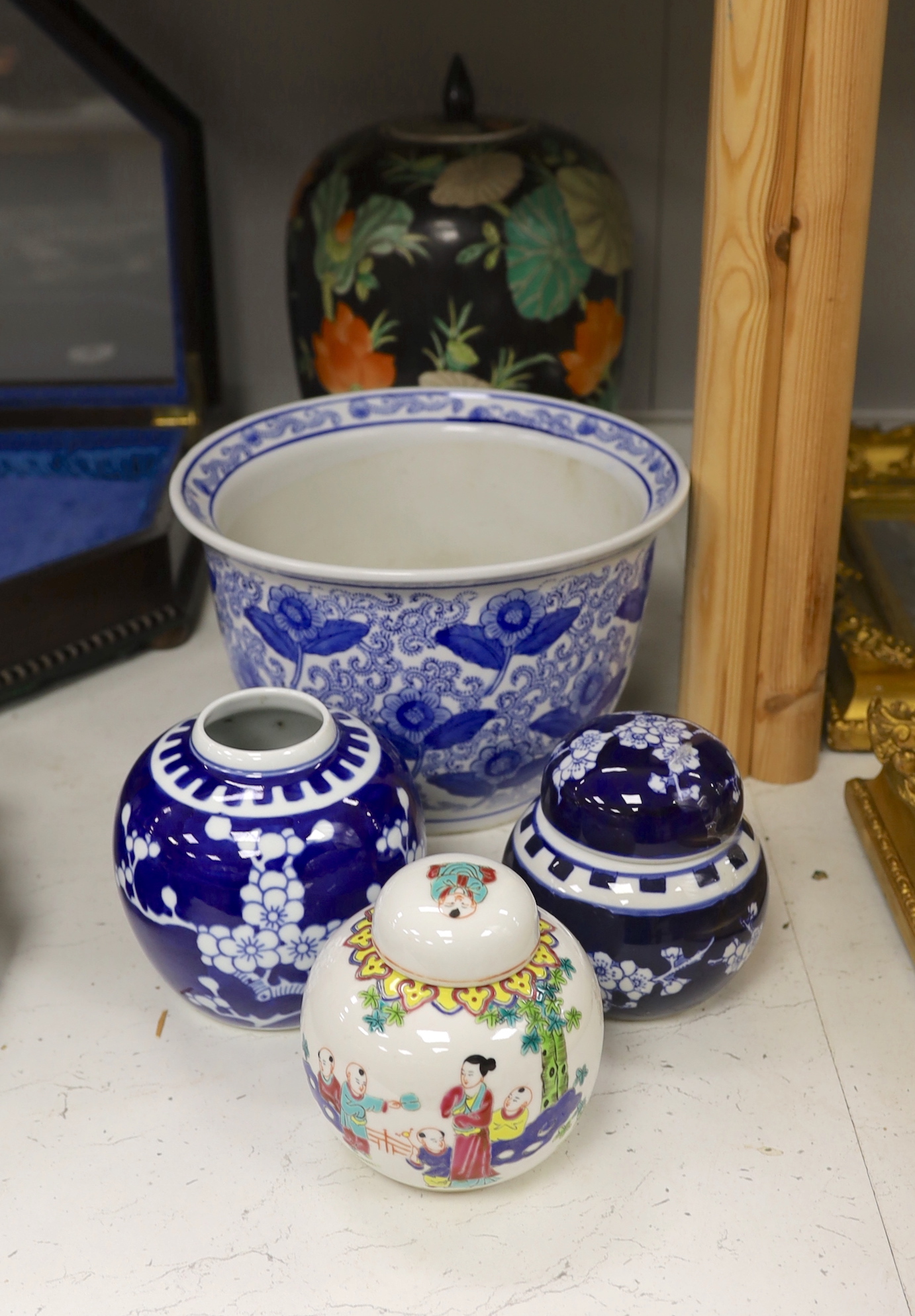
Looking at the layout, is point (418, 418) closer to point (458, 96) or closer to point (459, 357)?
point (459, 357)

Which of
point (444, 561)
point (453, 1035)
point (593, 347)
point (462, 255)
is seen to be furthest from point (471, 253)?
point (453, 1035)

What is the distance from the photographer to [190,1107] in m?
0.54

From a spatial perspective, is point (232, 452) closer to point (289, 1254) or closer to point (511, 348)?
point (511, 348)

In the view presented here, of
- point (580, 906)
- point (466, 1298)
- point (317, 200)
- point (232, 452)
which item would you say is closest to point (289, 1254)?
point (466, 1298)

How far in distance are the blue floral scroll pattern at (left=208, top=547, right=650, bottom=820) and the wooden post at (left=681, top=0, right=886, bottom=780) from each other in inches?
2.8

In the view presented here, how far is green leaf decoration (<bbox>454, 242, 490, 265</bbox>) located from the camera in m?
0.88

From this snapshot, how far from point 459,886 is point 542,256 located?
554 mm

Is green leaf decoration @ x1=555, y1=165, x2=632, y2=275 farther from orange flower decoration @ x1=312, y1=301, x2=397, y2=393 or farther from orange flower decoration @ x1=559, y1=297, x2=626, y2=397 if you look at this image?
orange flower decoration @ x1=312, y1=301, x2=397, y2=393

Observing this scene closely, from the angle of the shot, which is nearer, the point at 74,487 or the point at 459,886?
the point at 459,886

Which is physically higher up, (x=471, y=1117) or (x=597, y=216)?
(x=597, y=216)

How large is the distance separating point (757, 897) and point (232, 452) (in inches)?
14.7

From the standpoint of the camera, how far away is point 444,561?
32.7 inches

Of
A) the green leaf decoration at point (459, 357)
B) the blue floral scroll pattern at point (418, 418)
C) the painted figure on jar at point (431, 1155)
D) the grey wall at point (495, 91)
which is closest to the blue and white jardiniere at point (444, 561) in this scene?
the blue floral scroll pattern at point (418, 418)

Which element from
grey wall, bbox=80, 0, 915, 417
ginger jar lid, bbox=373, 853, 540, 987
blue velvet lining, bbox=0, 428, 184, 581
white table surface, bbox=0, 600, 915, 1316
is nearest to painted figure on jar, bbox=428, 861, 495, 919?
ginger jar lid, bbox=373, 853, 540, 987
